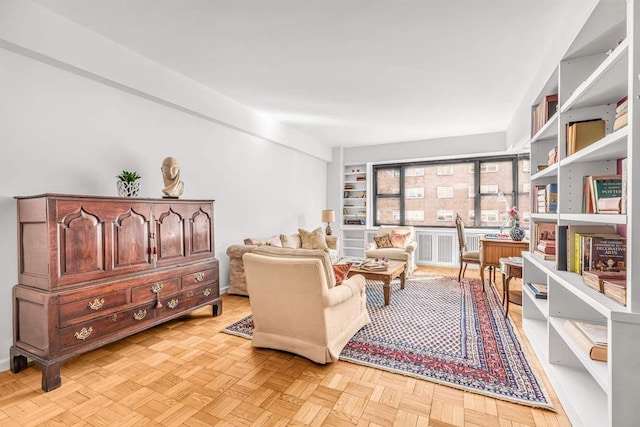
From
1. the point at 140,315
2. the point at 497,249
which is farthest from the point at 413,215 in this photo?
the point at 140,315

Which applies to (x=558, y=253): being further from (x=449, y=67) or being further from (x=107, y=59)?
(x=107, y=59)

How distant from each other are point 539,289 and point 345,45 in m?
2.74

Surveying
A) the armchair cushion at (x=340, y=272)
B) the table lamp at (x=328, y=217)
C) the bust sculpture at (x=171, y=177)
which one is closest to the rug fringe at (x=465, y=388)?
the armchair cushion at (x=340, y=272)

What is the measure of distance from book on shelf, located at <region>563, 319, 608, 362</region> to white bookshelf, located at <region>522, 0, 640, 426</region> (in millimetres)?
29

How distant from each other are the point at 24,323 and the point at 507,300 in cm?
422

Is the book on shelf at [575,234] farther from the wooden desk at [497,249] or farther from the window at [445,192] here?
the window at [445,192]

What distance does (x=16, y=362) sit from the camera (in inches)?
87.4

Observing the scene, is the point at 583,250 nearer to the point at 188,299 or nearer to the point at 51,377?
the point at 188,299

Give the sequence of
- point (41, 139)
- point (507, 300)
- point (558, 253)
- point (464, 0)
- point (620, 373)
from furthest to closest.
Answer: point (507, 300) → point (41, 139) → point (464, 0) → point (558, 253) → point (620, 373)

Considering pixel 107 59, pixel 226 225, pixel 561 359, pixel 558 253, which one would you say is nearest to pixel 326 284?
pixel 558 253

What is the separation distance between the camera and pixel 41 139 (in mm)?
2467

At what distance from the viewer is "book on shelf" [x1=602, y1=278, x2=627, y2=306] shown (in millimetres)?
1298

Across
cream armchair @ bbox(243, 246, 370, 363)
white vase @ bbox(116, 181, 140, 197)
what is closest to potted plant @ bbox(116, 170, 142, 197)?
white vase @ bbox(116, 181, 140, 197)

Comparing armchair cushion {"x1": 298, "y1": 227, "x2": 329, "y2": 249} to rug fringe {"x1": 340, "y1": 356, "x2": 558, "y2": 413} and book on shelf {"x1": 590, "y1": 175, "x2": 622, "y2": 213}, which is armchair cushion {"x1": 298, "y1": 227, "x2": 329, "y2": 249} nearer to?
rug fringe {"x1": 340, "y1": 356, "x2": 558, "y2": 413}
